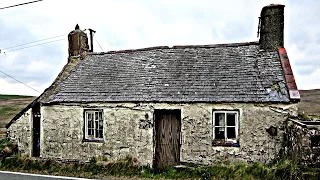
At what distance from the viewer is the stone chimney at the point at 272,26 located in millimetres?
13969

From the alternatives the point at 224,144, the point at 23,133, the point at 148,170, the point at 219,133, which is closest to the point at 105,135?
the point at 148,170

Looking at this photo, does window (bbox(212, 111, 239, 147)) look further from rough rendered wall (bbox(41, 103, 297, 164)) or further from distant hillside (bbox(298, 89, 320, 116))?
distant hillside (bbox(298, 89, 320, 116))

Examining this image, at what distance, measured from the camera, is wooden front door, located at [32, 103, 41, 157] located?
1520 cm

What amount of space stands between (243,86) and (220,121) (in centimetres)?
151

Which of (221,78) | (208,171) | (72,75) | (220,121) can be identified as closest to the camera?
(208,171)

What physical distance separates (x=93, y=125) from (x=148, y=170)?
301 cm

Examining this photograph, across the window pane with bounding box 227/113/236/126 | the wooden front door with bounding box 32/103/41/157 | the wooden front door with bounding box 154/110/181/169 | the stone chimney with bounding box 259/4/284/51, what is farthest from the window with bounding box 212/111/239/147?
the wooden front door with bounding box 32/103/41/157

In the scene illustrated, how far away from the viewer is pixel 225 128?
12305 millimetres

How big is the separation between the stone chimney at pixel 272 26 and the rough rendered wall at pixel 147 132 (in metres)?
3.47

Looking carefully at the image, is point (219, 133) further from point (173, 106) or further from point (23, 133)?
point (23, 133)

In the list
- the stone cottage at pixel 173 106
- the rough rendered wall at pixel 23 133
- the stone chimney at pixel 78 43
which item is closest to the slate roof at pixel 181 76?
the stone cottage at pixel 173 106

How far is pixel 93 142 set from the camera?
13.9m

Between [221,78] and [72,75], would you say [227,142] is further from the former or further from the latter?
[72,75]

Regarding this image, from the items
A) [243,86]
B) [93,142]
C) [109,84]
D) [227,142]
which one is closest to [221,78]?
[243,86]
